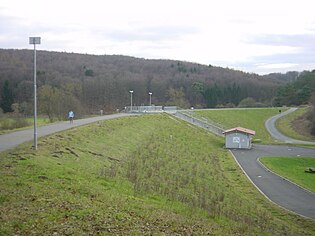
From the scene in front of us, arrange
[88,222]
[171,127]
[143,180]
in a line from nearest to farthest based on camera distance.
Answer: [88,222] → [143,180] → [171,127]

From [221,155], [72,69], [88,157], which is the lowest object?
[221,155]

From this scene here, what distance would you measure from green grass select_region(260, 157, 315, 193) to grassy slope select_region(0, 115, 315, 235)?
3.59 m

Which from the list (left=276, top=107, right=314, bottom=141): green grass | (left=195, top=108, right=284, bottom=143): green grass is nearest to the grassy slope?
(left=276, top=107, right=314, bottom=141): green grass

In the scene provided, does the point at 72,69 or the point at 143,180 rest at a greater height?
the point at 72,69

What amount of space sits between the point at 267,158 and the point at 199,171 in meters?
13.7

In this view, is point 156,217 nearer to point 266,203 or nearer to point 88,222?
point 88,222

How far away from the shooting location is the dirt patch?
214ft

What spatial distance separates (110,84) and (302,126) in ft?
128

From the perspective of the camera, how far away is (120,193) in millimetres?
13703

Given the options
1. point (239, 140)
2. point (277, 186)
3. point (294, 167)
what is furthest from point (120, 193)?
point (239, 140)

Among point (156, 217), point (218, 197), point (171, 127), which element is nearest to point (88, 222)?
point (156, 217)

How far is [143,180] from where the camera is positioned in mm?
18641

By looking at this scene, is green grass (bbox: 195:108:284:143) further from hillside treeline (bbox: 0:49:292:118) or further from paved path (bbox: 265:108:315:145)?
hillside treeline (bbox: 0:49:292:118)

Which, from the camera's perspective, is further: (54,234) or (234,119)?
(234,119)
